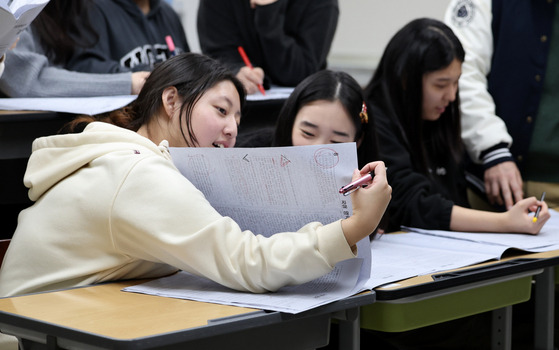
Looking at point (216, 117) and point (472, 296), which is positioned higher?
point (216, 117)

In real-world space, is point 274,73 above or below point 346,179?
below

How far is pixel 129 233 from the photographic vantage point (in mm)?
1163

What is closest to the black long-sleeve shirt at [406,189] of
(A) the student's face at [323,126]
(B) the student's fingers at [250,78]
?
(A) the student's face at [323,126]

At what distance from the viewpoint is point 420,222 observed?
6.53 ft

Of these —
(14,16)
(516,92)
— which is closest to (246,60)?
(516,92)

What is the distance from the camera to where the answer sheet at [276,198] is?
1.16m

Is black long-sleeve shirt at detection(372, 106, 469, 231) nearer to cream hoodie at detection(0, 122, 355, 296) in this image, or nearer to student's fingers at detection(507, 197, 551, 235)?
student's fingers at detection(507, 197, 551, 235)

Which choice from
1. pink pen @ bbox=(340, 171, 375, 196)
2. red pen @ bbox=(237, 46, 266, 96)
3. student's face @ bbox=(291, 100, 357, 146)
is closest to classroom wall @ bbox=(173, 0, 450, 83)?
red pen @ bbox=(237, 46, 266, 96)

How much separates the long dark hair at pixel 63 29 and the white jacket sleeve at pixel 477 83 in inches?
47.2

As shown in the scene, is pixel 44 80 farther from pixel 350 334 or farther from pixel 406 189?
pixel 350 334

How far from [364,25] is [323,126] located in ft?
8.95

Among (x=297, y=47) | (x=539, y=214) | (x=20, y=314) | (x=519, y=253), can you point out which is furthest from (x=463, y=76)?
(x=20, y=314)

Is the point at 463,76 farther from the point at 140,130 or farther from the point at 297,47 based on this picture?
the point at 140,130

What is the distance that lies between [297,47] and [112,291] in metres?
1.48
